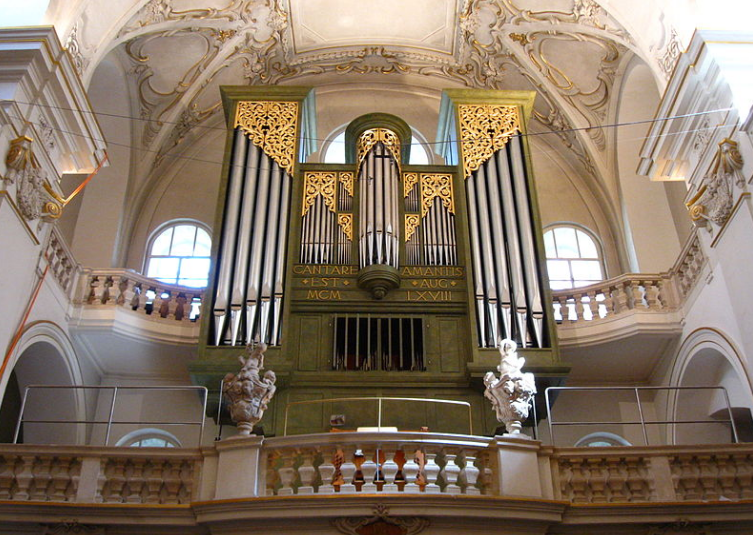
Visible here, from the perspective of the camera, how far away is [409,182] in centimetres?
1188

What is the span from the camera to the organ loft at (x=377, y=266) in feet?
33.0

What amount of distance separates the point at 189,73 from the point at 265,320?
5028 mm

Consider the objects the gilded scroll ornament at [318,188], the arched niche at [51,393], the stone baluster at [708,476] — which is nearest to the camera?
the stone baluster at [708,476]

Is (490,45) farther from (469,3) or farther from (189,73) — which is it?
(189,73)

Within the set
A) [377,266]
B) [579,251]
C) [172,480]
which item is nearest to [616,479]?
[172,480]

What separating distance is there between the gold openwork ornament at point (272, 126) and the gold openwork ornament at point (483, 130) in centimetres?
242

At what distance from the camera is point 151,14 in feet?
38.8

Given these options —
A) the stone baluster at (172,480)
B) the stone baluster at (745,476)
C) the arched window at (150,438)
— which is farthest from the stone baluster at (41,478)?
the stone baluster at (745,476)

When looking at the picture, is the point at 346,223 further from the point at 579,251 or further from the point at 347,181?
the point at 579,251

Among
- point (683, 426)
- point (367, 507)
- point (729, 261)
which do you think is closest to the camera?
point (367, 507)

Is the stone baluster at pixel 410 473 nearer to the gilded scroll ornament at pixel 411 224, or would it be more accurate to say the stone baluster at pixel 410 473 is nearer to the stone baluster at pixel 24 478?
the stone baluster at pixel 24 478

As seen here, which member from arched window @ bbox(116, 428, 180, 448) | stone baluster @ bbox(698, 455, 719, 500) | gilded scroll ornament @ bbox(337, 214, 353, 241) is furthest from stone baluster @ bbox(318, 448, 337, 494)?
arched window @ bbox(116, 428, 180, 448)

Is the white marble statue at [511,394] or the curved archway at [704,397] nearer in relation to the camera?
the white marble statue at [511,394]

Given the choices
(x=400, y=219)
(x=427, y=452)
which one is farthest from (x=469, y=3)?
(x=427, y=452)
